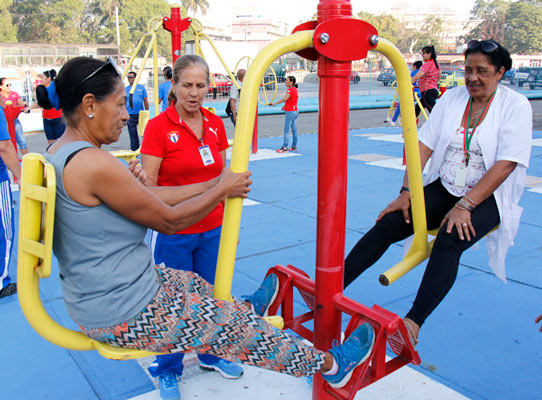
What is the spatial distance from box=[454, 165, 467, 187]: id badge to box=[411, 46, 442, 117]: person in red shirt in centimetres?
734

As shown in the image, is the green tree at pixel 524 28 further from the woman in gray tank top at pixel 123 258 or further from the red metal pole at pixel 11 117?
the woman in gray tank top at pixel 123 258

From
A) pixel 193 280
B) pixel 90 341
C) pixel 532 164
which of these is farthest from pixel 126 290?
pixel 532 164

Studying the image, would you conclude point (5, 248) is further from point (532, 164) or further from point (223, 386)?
point (532, 164)

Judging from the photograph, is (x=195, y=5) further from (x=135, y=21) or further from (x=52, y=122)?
(x=52, y=122)

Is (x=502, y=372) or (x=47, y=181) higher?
(x=47, y=181)

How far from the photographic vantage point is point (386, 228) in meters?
2.35

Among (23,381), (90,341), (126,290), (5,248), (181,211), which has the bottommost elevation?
(23,381)

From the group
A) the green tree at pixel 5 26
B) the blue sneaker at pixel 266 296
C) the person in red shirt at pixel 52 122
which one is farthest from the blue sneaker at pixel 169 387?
the green tree at pixel 5 26

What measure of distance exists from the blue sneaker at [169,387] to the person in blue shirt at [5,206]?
1.86m

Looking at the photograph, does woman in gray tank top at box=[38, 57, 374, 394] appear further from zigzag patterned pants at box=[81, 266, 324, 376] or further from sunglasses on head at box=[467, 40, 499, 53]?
sunglasses on head at box=[467, 40, 499, 53]

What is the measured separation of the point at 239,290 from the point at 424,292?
6.11 feet

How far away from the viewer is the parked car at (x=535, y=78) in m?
27.6

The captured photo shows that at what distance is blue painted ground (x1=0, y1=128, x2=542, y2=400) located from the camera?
2.58 metres

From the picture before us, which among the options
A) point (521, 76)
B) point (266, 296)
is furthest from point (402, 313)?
point (521, 76)
